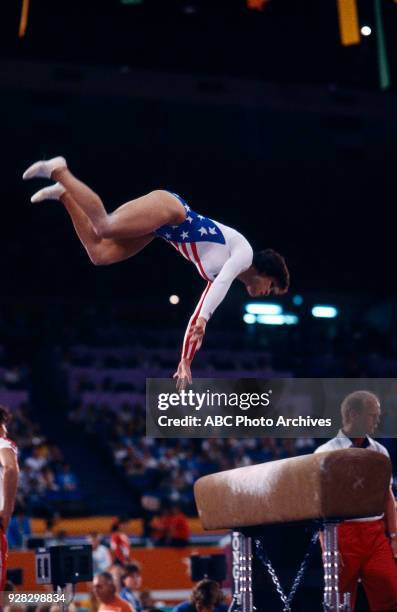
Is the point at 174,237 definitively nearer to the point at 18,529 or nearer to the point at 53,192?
the point at 53,192

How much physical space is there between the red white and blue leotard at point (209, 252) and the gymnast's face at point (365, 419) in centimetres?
103

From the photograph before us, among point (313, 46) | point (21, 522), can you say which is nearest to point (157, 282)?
point (313, 46)

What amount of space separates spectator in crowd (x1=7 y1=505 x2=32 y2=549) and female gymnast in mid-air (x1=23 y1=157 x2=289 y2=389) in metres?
6.81

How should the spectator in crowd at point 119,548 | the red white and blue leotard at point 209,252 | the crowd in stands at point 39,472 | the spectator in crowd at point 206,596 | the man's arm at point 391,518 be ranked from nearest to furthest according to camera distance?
the man's arm at point 391,518 → the red white and blue leotard at point 209,252 → the spectator in crowd at point 206,596 → the spectator in crowd at point 119,548 → the crowd in stands at point 39,472

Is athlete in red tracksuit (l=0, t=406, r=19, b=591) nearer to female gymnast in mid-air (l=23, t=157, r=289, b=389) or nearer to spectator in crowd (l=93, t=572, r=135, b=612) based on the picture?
female gymnast in mid-air (l=23, t=157, r=289, b=389)

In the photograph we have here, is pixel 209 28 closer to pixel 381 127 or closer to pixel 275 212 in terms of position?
pixel 275 212

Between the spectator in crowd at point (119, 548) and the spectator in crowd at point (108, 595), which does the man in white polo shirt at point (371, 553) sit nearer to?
the spectator in crowd at point (108, 595)

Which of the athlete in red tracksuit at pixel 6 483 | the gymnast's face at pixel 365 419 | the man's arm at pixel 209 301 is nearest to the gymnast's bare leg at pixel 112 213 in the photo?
the man's arm at pixel 209 301

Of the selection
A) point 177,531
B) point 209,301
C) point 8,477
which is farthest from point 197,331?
point 177,531

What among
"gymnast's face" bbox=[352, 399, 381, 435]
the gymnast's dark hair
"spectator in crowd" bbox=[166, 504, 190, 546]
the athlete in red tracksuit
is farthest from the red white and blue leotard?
"spectator in crowd" bbox=[166, 504, 190, 546]

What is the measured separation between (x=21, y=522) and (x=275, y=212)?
806cm

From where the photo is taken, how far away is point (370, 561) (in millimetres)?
5520

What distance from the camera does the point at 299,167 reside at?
63.3 ft

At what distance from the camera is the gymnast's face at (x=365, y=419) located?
5.62m
